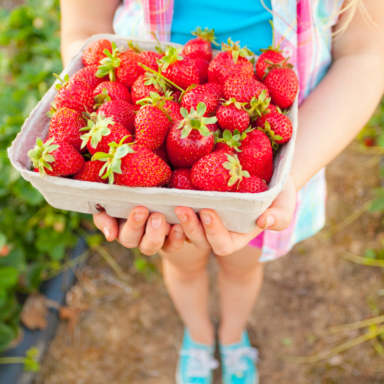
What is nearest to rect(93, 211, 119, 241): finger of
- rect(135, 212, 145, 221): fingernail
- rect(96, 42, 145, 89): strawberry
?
rect(135, 212, 145, 221): fingernail

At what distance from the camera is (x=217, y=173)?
2.14ft

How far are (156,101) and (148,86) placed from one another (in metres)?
0.08

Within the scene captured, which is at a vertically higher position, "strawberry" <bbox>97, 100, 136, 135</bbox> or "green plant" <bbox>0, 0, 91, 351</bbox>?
"strawberry" <bbox>97, 100, 136, 135</bbox>

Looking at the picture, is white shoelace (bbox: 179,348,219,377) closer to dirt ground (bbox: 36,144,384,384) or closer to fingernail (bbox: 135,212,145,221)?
dirt ground (bbox: 36,144,384,384)

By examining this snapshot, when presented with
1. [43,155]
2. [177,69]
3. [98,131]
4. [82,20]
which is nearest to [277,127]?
[177,69]

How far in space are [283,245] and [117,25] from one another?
86 cm

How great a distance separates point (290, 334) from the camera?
167 centimetres

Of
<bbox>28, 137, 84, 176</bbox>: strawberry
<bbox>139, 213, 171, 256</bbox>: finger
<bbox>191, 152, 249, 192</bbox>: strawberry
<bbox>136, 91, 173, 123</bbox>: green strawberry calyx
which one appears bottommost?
<bbox>139, 213, 171, 256</bbox>: finger

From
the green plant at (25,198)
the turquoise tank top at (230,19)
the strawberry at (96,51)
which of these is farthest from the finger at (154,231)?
the green plant at (25,198)

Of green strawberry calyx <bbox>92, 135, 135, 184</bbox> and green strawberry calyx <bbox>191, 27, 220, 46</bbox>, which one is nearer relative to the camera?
green strawberry calyx <bbox>92, 135, 135, 184</bbox>

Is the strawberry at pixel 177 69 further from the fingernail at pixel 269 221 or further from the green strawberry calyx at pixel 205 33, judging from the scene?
the fingernail at pixel 269 221

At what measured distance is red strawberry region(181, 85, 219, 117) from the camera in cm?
74

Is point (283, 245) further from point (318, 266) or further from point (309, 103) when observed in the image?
point (318, 266)

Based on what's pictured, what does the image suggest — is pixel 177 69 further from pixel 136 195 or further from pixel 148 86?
pixel 136 195
